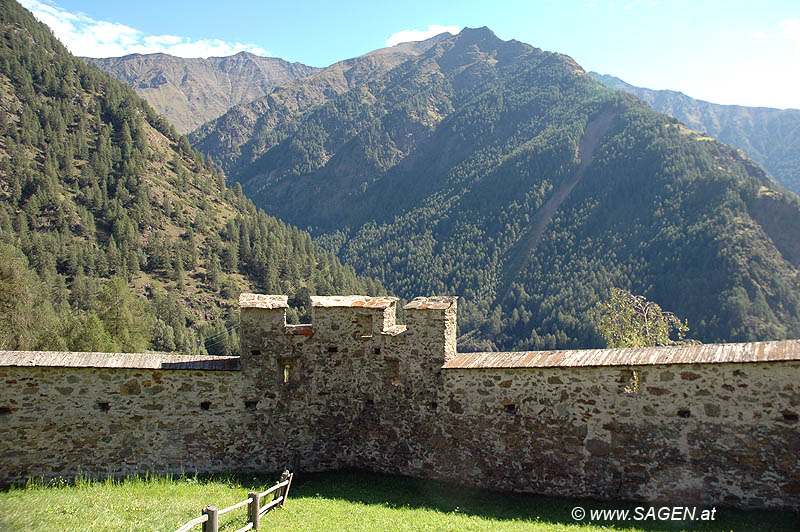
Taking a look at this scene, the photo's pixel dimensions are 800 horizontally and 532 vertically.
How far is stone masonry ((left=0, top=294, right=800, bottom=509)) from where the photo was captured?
1202 centimetres

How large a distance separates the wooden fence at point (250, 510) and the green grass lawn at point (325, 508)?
242 millimetres

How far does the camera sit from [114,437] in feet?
49.5

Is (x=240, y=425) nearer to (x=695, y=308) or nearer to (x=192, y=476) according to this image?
(x=192, y=476)

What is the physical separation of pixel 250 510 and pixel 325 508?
211 centimetres

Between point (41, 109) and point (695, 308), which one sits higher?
point (41, 109)

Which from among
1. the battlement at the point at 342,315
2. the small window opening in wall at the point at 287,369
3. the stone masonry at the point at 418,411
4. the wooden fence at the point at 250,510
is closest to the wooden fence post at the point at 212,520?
the wooden fence at the point at 250,510

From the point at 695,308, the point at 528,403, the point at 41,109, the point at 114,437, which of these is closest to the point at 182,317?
the point at 41,109

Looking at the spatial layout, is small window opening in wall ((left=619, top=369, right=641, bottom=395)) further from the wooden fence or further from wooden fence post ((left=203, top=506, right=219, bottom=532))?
wooden fence post ((left=203, top=506, right=219, bottom=532))

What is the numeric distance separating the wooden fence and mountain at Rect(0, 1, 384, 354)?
185 feet

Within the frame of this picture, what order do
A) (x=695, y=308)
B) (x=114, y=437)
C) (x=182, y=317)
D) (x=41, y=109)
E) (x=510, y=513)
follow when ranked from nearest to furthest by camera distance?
(x=510, y=513) < (x=114, y=437) < (x=182, y=317) < (x=41, y=109) < (x=695, y=308)

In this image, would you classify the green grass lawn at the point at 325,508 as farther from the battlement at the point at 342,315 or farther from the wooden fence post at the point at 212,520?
the battlement at the point at 342,315

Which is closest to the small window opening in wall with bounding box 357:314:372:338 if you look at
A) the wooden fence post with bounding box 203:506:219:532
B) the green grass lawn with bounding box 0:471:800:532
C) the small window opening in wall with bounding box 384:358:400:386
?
the small window opening in wall with bounding box 384:358:400:386

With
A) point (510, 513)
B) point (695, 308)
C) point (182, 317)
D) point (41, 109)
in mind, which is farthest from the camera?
point (695, 308)

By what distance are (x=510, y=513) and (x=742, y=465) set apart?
16.1 ft
